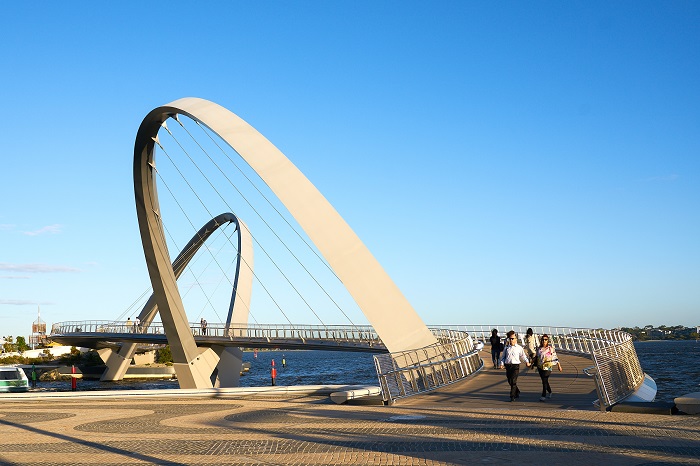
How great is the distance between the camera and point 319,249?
22.7 m

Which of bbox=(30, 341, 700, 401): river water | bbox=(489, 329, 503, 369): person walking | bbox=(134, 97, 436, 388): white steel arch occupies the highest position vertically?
bbox=(134, 97, 436, 388): white steel arch

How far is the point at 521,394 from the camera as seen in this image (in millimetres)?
15305

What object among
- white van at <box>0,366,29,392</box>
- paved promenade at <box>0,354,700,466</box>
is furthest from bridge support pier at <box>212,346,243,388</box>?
paved promenade at <box>0,354,700,466</box>

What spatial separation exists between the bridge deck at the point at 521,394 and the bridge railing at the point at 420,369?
1.04 ft

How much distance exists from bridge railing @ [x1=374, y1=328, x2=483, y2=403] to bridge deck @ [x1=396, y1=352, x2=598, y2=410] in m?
0.32

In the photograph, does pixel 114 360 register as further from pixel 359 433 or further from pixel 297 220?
pixel 359 433

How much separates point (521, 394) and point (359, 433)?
564 centimetres

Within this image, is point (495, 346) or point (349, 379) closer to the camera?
point (495, 346)

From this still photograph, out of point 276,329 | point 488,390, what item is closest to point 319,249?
point 488,390

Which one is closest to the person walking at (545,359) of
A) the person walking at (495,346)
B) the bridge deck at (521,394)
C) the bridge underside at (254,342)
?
the bridge deck at (521,394)

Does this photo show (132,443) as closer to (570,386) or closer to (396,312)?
(570,386)

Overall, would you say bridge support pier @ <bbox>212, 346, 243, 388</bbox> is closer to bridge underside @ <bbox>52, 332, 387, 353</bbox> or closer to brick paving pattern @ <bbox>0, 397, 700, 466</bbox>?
bridge underside @ <bbox>52, 332, 387, 353</bbox>

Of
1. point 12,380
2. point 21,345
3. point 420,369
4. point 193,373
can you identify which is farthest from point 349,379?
point 21,345

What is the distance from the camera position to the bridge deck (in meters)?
13.8
